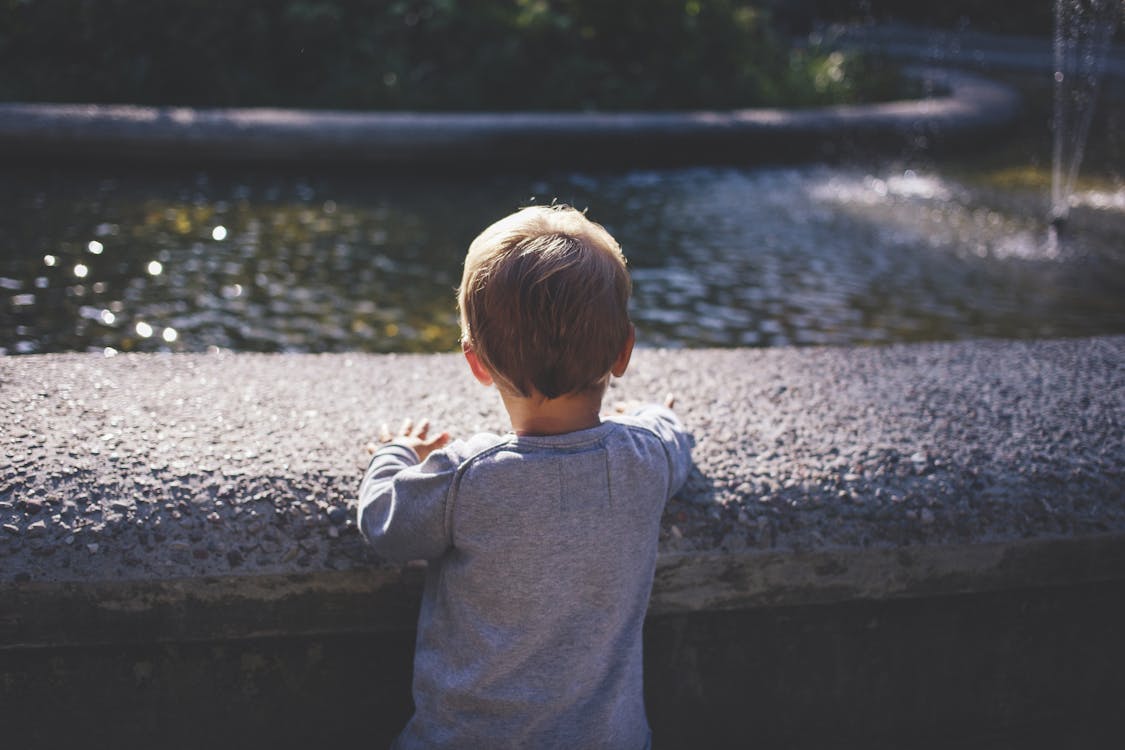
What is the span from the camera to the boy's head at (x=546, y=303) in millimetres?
1435

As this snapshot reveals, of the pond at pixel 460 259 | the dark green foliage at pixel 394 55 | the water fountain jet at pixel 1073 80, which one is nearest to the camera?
the pond at pixel 460 259

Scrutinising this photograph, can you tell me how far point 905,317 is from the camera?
454 cm

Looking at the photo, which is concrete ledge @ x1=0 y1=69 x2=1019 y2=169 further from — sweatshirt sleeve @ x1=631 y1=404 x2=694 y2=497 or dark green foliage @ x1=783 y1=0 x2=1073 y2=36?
dark green foliage @ x1=783 y1=0 x2=1073 y2=36

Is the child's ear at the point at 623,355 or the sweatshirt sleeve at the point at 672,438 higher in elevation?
the child's ear at the point at 623,355

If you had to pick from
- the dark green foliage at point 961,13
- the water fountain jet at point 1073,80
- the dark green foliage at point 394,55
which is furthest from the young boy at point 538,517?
the dark green foliage at point 961,13

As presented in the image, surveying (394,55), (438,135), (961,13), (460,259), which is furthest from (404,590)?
(961,13)

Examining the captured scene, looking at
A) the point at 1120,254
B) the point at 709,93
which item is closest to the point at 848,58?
the point at 709,93

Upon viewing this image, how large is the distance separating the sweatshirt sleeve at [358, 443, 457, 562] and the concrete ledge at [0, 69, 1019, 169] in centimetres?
529

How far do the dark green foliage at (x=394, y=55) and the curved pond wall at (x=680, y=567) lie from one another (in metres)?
6.72

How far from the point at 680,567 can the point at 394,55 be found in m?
7.97

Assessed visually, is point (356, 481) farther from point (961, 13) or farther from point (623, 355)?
point (961, 13)

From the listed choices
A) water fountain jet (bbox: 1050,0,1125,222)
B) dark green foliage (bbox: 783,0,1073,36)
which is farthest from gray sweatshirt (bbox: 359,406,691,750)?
dark green foliage (bbox: 783,0,1073,36)

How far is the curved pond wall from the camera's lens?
1604 millimetres

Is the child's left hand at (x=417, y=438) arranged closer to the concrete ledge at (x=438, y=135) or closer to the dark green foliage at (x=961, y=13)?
the concrete ledge at (x=438, y=135)
